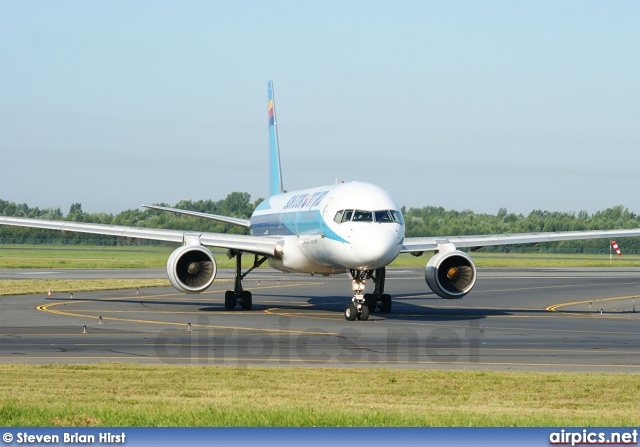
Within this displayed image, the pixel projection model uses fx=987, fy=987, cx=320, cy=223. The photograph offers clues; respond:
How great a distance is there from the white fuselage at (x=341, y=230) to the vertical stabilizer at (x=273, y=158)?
1137cm

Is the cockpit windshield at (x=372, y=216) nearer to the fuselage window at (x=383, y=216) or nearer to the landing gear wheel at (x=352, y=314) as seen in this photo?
the fuselage window at (x=383, y=216)

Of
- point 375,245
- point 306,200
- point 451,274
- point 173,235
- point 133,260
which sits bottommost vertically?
point 133,260

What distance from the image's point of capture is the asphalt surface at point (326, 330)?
70.0 ft

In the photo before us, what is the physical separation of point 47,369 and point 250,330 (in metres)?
10.0

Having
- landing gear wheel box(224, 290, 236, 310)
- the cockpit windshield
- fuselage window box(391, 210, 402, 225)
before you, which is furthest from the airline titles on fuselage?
landing gear wheel box(224, 290, 236, 310)

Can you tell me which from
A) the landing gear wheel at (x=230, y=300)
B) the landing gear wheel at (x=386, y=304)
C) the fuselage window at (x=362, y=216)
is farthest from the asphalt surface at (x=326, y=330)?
the fuselage window at (x=362, y=216)

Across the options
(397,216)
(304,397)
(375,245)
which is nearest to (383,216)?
(397,216)

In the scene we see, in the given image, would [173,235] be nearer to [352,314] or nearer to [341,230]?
[341,230]

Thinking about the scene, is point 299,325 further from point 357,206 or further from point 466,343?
point 466,343

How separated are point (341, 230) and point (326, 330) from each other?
464 centimetres

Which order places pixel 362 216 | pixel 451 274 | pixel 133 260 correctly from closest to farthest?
pixel 362 216 < pixel 451 274 < pixel 133 260

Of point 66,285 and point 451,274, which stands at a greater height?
point 451,274

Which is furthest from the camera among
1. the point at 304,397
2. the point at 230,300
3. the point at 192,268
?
the point at 230,300

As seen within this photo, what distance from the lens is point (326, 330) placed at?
28.4 meters
